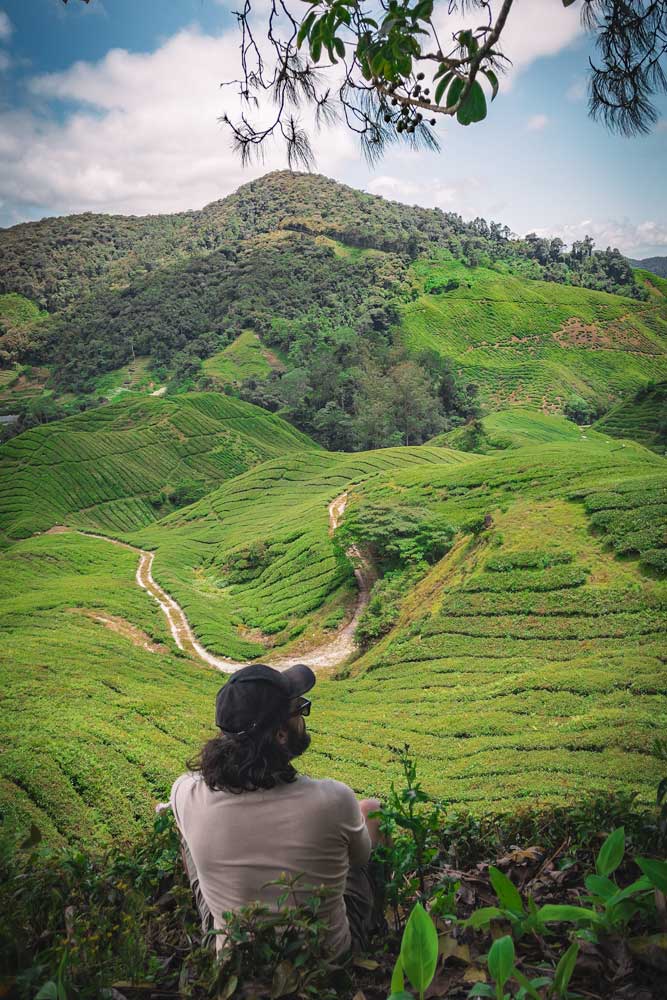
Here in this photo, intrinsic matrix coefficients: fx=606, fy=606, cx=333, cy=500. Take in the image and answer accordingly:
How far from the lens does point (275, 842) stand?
2.15 m

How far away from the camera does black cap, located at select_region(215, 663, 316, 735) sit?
7.70ft

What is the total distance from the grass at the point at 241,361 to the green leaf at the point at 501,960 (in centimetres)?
6649

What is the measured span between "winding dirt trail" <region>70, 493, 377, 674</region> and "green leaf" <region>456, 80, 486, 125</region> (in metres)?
13.9

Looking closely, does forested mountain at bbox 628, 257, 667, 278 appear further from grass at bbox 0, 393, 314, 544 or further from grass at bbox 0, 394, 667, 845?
grass at bbox 0, 394, 667, 845

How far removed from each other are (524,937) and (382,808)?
2.98 feet

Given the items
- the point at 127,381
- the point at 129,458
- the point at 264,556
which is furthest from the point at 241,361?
the point at 264,556

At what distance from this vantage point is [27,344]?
82000mm

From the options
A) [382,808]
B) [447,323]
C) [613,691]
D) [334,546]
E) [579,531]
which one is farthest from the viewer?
[447,323]

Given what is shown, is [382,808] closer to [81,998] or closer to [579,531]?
[81,998]

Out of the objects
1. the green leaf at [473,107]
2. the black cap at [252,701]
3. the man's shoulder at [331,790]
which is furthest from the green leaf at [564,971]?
the green leaf at [473,107]

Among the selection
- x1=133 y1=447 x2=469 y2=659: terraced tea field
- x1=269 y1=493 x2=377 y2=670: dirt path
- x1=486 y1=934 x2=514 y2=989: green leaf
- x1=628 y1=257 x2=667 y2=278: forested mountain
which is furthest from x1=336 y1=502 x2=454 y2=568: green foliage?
x1=628 y1=257 x2=667 y2=278: forested mountain

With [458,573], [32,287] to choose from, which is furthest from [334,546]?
[32,287]

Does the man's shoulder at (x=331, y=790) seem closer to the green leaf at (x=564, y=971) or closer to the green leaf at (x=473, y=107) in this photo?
the green leaf at (x=564, y=971)

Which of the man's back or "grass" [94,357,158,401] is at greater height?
"grass" [94,357,158,401]
